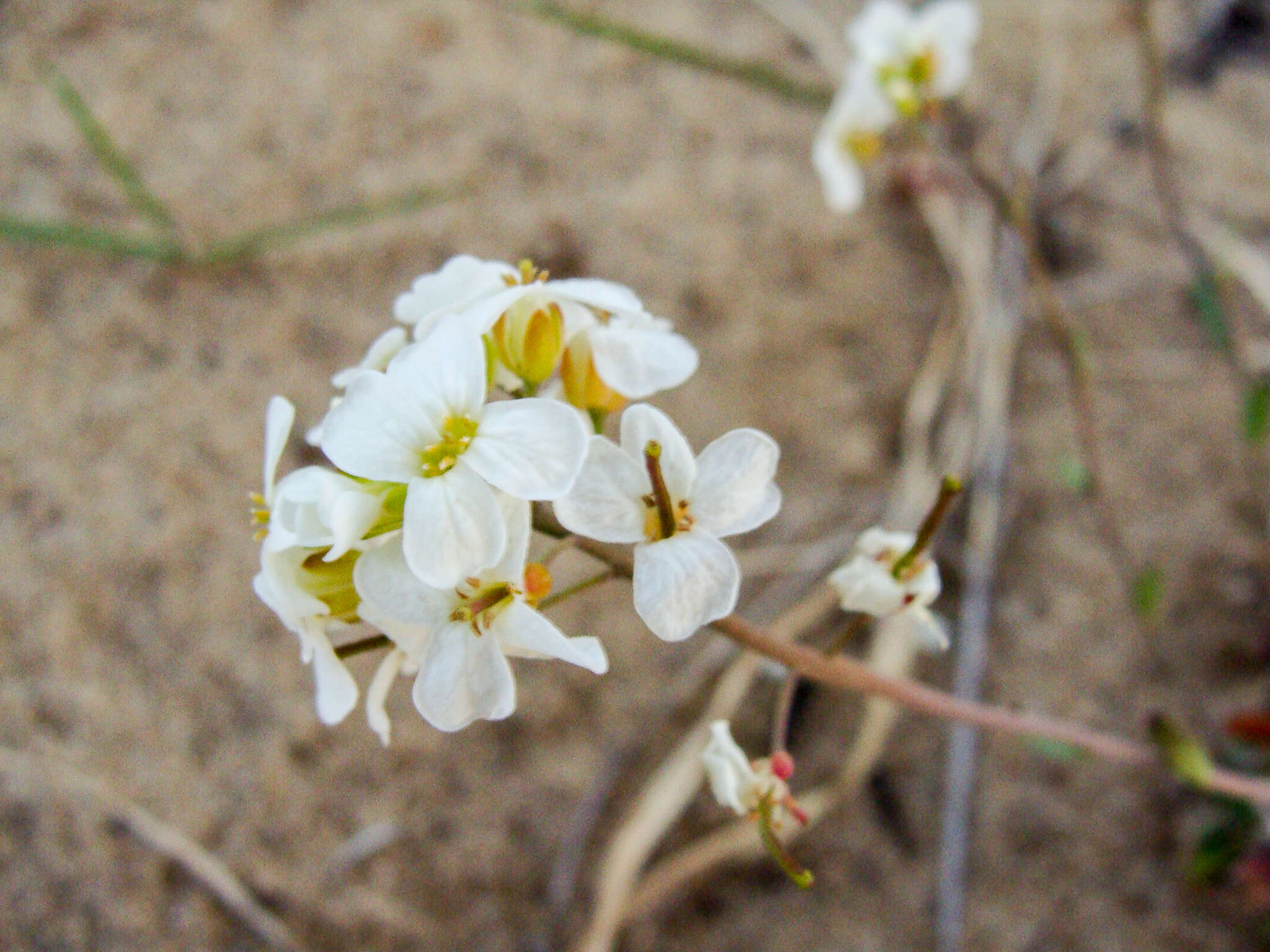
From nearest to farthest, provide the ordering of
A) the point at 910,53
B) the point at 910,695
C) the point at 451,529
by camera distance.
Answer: the point at 451,529 < the point at 910,695 < the point at 910,53

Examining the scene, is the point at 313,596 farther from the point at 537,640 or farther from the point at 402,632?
the point at 537,640

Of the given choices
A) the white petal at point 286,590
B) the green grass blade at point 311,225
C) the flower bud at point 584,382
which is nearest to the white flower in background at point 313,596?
the white petal at point 286,590

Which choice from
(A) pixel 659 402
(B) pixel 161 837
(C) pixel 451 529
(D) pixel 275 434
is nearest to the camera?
(C) pixel 451 529

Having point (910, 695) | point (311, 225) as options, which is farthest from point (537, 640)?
point (311, 225)

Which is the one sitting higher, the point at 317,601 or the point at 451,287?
the point at 451,287

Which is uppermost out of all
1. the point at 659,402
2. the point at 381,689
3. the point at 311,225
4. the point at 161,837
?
the point at 311,225

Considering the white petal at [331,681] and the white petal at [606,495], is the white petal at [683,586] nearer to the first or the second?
the white petal at [606,495]
